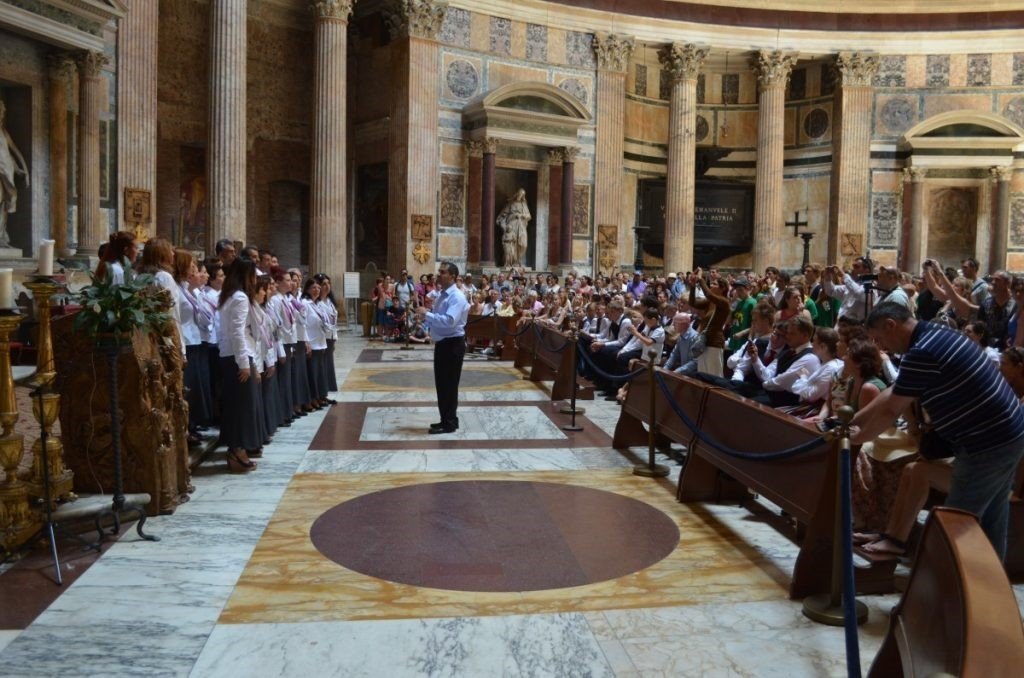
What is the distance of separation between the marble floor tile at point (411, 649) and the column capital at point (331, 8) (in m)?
19.4

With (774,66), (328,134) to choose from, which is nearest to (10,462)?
(328,134)

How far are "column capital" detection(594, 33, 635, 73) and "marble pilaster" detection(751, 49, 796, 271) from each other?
15.9 feet

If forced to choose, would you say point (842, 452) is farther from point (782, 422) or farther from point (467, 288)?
point (467, 288)

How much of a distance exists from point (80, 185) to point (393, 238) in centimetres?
919

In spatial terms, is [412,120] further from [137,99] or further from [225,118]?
[137,99]

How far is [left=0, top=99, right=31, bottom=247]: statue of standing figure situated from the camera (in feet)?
43.7

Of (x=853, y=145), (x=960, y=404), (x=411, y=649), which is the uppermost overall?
(x=853, y=145)

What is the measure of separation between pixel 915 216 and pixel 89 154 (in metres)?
23.9

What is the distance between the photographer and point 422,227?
22.7 meters

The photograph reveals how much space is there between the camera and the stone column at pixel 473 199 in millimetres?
23906

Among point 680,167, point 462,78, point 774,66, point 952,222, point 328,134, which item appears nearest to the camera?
point 328,134

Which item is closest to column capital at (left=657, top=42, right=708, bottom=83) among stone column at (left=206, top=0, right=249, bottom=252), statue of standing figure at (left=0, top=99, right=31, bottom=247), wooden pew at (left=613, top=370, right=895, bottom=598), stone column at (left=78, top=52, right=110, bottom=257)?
stone column at (left=206, top=0, right=249, bottom=252)

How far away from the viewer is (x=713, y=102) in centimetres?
3094

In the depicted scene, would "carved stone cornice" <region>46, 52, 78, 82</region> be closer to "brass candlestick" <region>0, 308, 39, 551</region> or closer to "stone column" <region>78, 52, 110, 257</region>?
"stone column" <region>78, 52, 110, 257</region>
